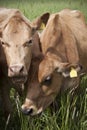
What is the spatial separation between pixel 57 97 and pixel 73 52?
739 millimetres

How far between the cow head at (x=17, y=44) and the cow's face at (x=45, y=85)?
0.30 m

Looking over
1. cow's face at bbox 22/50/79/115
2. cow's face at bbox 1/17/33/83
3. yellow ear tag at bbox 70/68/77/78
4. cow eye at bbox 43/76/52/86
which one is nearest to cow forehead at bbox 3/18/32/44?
cow's face at bbox 1/17/33/83

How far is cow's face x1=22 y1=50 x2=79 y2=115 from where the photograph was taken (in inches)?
226

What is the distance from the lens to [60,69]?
19.7ft

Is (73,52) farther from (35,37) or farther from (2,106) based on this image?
(2,106)

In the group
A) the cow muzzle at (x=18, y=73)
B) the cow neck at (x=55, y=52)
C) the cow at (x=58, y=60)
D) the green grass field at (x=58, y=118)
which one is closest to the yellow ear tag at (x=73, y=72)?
the cow at (x=58, y=60)

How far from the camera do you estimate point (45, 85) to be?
591cm

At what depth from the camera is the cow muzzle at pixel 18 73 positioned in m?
5.27

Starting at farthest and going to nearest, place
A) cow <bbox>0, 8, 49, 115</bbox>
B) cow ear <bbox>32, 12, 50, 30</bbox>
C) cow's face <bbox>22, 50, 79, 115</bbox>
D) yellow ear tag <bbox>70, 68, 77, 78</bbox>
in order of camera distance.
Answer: cow ear <bbox>32, 12, 50, 30</bbox>, yellow ear tag <bbox>70, 68, 77, 78</bbox>, cow's face <bbox>22, 50, 79, 115</bbox>, cow <bbox>0, 8, 49, 115</bbox>

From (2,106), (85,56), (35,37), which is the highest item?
(35,37)

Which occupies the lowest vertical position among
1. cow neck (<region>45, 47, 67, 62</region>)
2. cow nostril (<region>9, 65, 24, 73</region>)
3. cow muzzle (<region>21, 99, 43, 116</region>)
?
cow muzzle (<region>21, 99, 43, 116</region>)

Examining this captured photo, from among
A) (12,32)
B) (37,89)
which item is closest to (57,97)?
(37,89)

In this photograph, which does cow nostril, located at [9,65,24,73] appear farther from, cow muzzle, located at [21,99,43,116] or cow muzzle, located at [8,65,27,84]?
cow muzzle, located at [21,99,43,116]

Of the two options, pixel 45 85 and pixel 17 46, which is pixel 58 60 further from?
pixel 17 46
